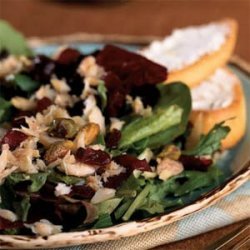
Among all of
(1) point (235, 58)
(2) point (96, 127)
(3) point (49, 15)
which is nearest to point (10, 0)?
(3) point (49, 15)

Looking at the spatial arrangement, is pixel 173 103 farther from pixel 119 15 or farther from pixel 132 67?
pixel 119 15

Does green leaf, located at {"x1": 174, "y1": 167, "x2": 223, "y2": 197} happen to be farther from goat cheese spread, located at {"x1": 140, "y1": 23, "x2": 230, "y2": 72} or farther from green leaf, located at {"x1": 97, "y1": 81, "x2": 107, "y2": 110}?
goat cheese spread, located at {"x1": 140, "y1": 23, "x2": 230, "y2": 72}

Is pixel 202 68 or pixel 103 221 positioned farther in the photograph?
pixel 202 68

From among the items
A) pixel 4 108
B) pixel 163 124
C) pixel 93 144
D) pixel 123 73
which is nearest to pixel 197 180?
pixel 163 124

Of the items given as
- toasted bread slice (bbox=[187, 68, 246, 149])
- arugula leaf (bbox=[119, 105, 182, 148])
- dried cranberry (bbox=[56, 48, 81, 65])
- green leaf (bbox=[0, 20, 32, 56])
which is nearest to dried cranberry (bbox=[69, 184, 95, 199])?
arugula leaf (bbox=[119, 105, 182, 148])

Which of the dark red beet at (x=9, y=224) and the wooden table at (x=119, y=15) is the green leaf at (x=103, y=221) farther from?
the wooden table at (x=119, y=15)

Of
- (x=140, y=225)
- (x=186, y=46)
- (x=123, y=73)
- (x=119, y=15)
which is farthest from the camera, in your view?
(x=119, y=15)

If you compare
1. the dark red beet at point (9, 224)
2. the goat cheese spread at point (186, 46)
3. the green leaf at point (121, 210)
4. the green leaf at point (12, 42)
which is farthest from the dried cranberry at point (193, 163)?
the green leaf at point (12, 42)
